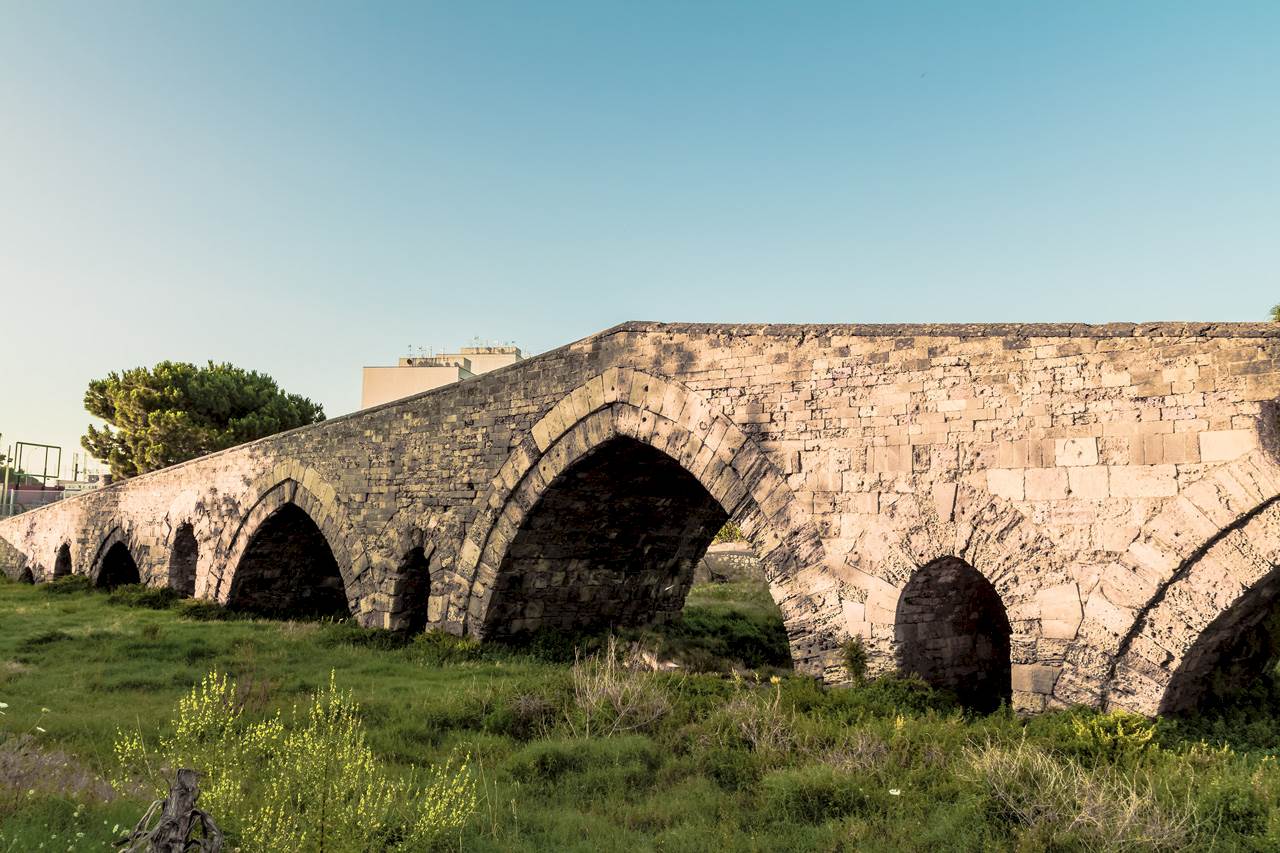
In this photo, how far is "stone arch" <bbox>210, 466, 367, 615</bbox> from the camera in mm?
14703

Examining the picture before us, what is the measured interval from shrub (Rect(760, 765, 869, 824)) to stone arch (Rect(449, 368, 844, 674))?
256 centimetres

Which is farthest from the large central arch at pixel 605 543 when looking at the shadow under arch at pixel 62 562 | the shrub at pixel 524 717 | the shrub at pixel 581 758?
the shadow under arch at pixel 62 562

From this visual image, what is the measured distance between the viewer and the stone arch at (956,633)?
8406mm

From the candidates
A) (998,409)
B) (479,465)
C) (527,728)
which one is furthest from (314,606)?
(998,409)

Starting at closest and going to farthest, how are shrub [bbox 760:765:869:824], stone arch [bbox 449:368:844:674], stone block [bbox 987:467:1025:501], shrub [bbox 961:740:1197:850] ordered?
shrub [bbox 961:740:1197:850]
shrub [bbox 760:765:869:824]
stone block [bbox 987:467:1025:501]
stone arch [bbox 449:368:844:674]

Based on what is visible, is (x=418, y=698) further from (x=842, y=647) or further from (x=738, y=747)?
(x=842, y=647)

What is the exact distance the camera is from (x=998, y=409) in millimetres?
8016

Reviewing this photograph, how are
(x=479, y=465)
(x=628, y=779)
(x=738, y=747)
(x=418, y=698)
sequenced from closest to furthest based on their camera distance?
(x=628, y=779), (x=738, y=747), (x=418, y=698), (x=479, y=465)

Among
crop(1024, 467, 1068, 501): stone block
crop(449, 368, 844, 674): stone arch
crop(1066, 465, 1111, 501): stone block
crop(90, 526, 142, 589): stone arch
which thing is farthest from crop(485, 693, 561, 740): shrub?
crop(90, 526, 142, 589): stone arch

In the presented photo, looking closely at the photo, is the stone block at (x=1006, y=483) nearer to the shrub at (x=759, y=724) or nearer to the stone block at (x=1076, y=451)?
the stone block at (x=1076, y=451)

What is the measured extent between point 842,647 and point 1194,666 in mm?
2976

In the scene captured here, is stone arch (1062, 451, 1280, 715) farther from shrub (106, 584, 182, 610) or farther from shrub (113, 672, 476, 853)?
shrub (106, 584, 182, 610)

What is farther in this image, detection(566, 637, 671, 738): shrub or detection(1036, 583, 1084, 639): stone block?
detection(566, 637, 671, 738): shrub

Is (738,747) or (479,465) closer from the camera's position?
(738,747)
